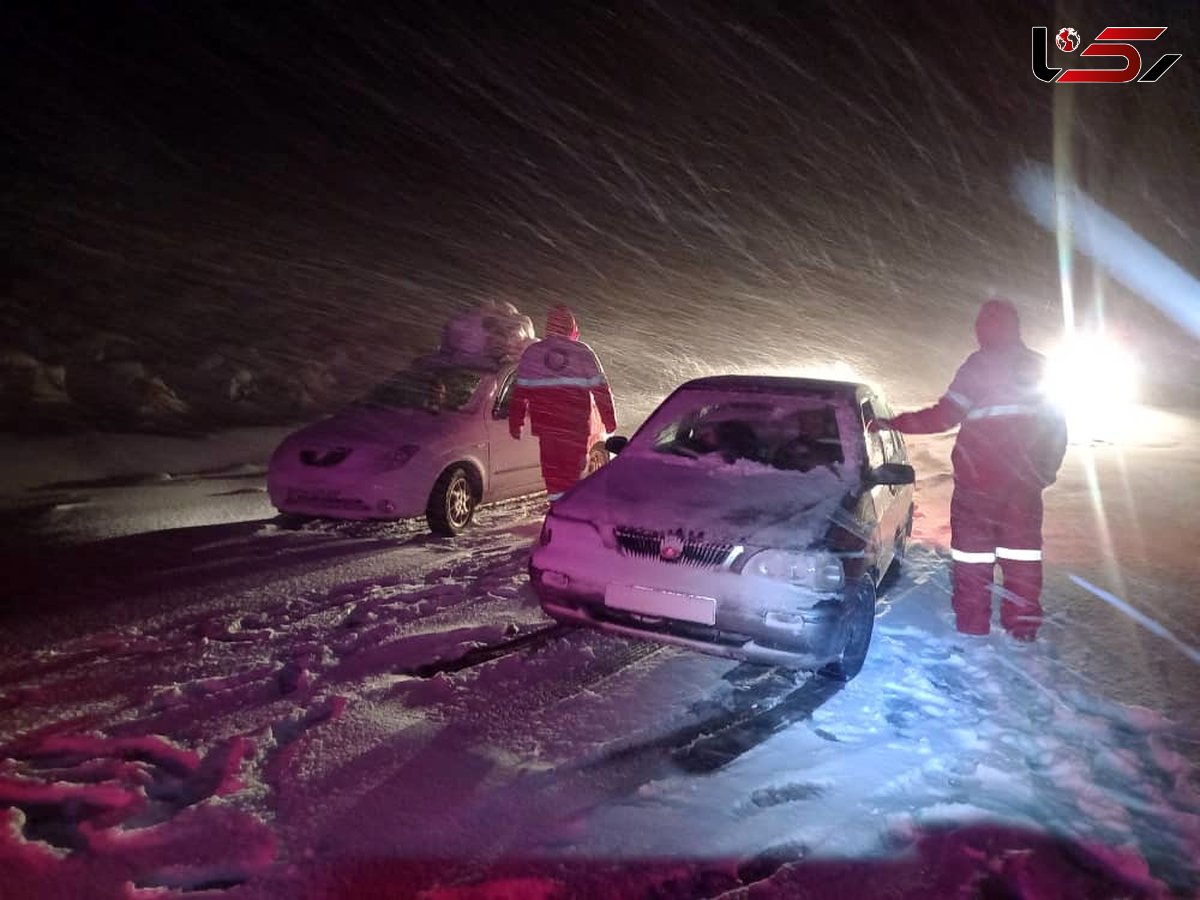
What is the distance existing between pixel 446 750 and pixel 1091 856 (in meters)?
2.46

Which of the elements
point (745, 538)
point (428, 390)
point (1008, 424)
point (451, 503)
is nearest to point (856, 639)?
point (745, 538)

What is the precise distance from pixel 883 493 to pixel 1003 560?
0.84 metres

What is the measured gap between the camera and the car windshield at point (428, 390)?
708 cm

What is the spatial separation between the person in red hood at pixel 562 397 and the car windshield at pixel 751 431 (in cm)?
129

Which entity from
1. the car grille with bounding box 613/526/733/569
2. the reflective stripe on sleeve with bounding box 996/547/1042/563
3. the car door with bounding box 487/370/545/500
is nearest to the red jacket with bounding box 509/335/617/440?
the car door with bounding box 487/370/545/500

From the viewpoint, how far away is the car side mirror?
14.7 ft

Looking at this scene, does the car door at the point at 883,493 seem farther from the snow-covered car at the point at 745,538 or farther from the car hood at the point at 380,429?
the car hood at the point at 380,429

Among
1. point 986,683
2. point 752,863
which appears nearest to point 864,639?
point 986,683

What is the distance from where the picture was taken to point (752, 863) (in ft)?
8.54

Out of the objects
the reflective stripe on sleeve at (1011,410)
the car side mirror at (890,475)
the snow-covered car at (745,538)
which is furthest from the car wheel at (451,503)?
the reflective stripe on sleeve at (1011,410)

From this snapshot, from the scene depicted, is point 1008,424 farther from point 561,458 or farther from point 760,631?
point 561,458

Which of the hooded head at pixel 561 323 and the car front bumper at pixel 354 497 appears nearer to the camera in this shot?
the car front bumper at pixel 354 497

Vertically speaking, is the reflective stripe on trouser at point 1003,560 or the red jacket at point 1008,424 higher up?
the red jacket at point 1008,424

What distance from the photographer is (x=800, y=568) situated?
367 cm
